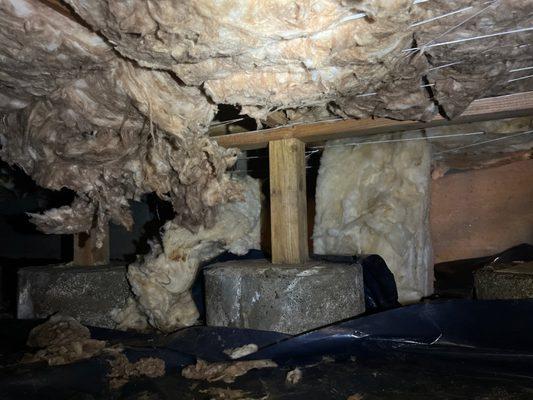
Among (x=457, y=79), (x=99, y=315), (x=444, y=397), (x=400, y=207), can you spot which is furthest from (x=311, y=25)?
(x=99, y=315)

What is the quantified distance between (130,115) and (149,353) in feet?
3.79

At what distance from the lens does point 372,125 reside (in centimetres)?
192

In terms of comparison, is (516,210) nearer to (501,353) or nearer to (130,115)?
(501,353)

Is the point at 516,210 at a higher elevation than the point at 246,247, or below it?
higher

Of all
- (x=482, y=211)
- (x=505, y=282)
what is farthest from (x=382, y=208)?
(x=482, y=211)

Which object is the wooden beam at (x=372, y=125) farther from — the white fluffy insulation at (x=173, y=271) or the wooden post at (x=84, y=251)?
the wooden post at (x=84, y=251)

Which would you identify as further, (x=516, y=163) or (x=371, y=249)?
(x=516, y=163)

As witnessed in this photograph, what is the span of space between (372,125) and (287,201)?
0.59m

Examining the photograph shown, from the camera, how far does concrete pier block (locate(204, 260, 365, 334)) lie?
6.11 ft

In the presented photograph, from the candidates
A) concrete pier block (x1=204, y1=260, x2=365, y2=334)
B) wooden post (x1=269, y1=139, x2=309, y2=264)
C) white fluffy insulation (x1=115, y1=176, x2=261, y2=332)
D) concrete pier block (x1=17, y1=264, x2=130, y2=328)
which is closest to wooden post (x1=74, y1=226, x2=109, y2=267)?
concrete pier block (x1=17, y1=264, x2=130, y2=328)

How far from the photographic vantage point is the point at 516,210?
3.19 m

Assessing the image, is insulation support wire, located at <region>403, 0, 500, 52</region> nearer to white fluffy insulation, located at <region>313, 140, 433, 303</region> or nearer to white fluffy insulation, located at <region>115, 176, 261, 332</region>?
white fluffy insulation, located at <region>313, 140, 433, 303</region>

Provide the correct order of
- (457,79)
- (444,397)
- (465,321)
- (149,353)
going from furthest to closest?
(149,353), (465,321), (457,79), (444,397)

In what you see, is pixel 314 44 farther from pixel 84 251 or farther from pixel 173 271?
pixel 84 251
